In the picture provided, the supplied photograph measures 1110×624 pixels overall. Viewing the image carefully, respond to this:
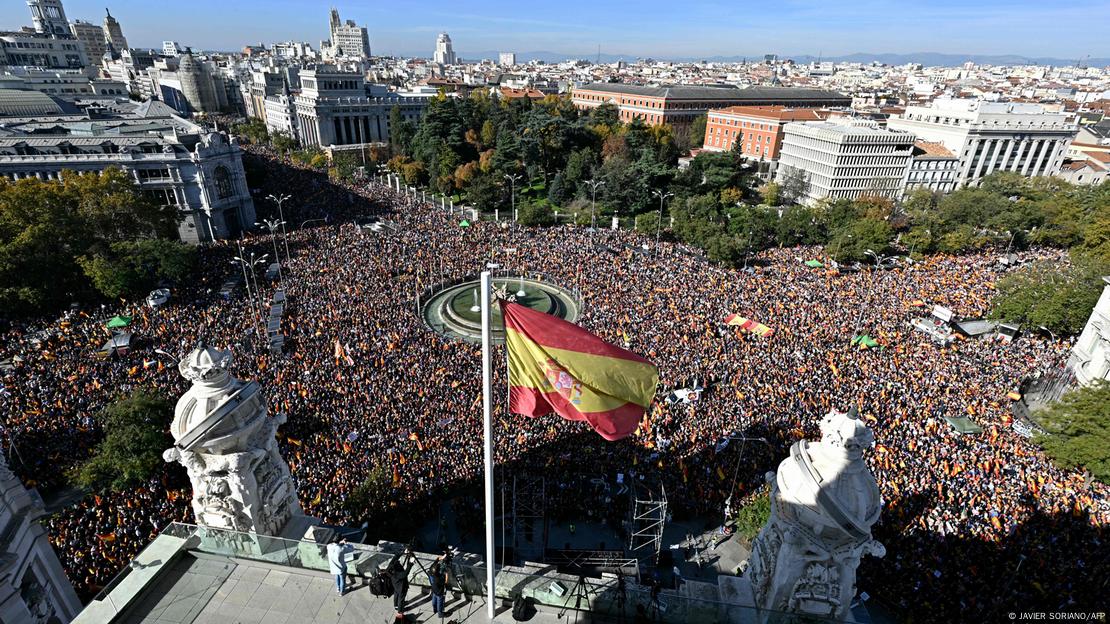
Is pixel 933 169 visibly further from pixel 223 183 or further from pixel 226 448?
pixel 226 448

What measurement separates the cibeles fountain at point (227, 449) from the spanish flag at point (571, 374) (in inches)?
146

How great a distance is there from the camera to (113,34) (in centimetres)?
17050

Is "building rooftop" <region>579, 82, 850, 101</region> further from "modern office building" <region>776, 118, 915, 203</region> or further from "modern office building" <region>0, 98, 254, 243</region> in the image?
"modern office building" <region>0, 98, 254, 243</region>

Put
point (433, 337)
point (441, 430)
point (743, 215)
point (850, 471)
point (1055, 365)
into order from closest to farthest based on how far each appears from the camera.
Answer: point (850, 471) < point (441, 430) < point (1055, 365) < point (433, 337) < point (743, 215)

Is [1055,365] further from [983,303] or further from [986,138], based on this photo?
[986,138]

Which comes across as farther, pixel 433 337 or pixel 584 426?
pixel 433 337

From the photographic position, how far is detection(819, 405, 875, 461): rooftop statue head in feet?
22.1

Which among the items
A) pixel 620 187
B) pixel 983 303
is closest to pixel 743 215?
pixel 620 187

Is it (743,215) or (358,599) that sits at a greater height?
(358,599)

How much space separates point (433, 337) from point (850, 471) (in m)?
24.1

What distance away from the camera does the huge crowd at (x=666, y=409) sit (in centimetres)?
1628

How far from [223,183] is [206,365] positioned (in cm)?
5173

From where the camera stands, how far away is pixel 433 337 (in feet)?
94.0

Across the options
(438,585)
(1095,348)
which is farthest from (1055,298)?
(438,585)
